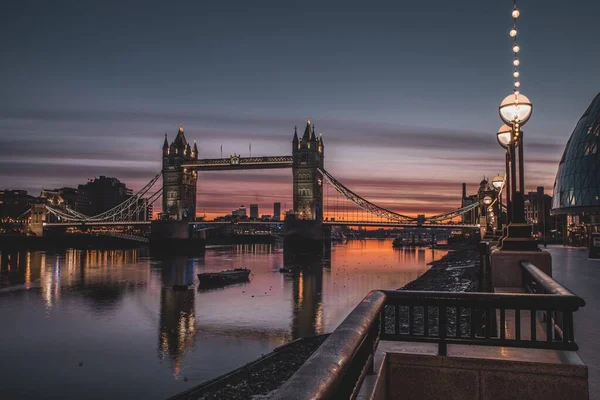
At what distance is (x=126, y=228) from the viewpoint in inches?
6265

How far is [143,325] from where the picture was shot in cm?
2902

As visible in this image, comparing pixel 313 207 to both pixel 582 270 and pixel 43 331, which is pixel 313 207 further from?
pixel 582 270

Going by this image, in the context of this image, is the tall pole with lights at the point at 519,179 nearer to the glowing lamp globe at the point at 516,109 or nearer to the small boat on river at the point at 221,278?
the glowing lamp globe at the point at 516,109

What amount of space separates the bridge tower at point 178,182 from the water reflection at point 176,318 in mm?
64638

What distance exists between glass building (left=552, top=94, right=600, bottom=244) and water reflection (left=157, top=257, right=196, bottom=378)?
36473mm

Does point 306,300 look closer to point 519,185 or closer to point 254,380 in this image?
Result: point 254,380

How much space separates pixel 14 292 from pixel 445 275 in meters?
35.1

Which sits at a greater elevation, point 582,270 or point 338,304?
point 582,270

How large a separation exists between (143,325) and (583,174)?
4522 cm

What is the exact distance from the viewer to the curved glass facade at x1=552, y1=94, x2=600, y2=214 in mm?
51906

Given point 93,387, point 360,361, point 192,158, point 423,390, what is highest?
point 192,158

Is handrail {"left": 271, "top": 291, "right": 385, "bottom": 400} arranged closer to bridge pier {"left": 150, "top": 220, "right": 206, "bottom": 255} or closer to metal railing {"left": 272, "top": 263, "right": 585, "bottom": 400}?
metal railing {"left": 272, "top": 263, "right": 585, "bottom": 400}

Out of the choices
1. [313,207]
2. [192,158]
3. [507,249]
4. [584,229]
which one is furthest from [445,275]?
[192,158]

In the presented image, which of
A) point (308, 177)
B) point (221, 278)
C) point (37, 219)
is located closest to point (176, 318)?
point (221, 278)
